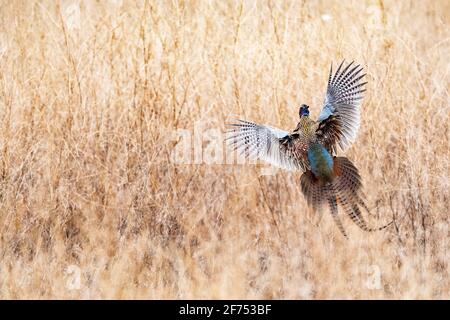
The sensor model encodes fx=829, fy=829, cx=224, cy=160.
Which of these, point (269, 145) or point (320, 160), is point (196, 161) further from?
point (320, 160)

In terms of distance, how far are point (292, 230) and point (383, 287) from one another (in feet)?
2.15

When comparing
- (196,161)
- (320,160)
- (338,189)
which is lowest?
(338,189)

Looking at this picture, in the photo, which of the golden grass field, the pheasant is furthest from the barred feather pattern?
the golden grass field

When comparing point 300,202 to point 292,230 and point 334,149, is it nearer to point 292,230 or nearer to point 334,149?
point 292,230

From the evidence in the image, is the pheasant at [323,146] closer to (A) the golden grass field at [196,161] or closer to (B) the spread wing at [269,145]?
(B) the spread wing at [269,145]

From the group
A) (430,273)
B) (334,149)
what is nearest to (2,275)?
(334,149)

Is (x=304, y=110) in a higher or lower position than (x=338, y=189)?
higher

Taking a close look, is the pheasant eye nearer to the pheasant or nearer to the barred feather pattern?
the pheasant

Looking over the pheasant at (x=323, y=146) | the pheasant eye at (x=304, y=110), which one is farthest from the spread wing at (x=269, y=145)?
the pheasant eye at (x=304, y=110)

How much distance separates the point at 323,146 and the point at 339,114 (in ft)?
0.57

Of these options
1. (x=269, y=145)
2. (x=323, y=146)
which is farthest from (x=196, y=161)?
(x=323, y=146)

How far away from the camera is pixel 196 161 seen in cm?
453

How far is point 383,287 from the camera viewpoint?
364 centimetres

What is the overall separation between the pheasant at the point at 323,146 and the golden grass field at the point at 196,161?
0.30 m
